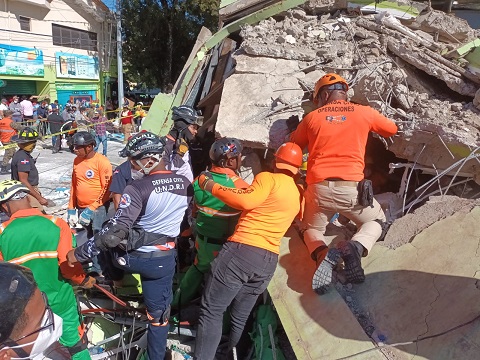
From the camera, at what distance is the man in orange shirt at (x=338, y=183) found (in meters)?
3.01

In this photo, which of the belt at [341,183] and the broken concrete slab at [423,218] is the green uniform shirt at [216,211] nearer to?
the belt at [341,183]

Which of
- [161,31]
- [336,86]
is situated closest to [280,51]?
[336,86]

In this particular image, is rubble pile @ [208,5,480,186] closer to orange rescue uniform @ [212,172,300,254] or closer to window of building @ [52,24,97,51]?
orange rescue uniform @ [212,172,300,254]

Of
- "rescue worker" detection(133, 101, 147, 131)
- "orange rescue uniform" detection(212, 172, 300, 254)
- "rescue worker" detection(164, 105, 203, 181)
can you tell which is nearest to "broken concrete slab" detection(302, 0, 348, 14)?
"rescue worker" detection(164, 105, 203, 181)

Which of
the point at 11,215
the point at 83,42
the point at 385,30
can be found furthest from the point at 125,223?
the point at 83,42

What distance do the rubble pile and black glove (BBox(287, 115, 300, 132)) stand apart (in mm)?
67

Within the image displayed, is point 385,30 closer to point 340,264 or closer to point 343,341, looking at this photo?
point 340,264

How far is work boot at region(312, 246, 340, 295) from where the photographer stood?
2959 millimetres

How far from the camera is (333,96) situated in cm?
357

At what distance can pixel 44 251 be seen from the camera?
274cm

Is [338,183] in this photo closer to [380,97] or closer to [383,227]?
[383,227]

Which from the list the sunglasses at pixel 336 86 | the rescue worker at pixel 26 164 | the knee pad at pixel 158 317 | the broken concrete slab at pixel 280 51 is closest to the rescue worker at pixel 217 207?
the knee pad at pixel 158 317

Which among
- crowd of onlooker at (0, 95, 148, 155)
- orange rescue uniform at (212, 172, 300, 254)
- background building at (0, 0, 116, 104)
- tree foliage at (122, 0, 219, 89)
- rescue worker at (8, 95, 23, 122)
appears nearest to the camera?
orange rescue uniform at (212, 172, 300, 254)

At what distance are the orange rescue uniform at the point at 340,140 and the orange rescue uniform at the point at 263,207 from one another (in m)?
0.38
